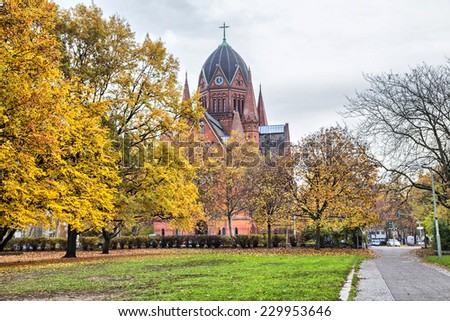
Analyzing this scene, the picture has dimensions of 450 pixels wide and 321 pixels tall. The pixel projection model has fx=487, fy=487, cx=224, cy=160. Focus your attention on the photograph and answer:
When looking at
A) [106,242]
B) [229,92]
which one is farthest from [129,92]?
[229,92]

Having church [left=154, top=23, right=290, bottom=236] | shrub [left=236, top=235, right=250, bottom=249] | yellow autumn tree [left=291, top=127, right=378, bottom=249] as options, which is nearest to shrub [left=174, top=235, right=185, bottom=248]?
shrub [left=236, top=235, right=250, bottom=249]

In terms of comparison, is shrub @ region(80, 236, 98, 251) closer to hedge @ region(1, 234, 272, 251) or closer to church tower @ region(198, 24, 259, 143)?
hedge @ region(1, 234, 272, 251)

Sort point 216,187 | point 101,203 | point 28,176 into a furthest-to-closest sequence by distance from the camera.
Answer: point 216,187, point 101,203, point 28,176

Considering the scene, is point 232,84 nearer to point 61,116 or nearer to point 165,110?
point 165,110

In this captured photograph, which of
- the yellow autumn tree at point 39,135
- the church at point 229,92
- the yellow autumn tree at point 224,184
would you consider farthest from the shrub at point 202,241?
the church at point 229,92

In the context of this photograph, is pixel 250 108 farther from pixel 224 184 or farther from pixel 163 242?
pixel 163 242

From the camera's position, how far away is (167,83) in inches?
1139

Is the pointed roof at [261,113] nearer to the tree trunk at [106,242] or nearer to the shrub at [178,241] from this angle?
the shrub at [178,241]

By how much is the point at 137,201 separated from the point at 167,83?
23.9 ft

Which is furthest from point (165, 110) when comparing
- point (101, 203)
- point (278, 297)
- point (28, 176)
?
point (278, 297)

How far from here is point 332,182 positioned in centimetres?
3528

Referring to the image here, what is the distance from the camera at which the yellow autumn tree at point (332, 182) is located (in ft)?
111

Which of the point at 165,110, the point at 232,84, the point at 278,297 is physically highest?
the point at 232,84

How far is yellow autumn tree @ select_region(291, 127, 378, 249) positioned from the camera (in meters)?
33.9
